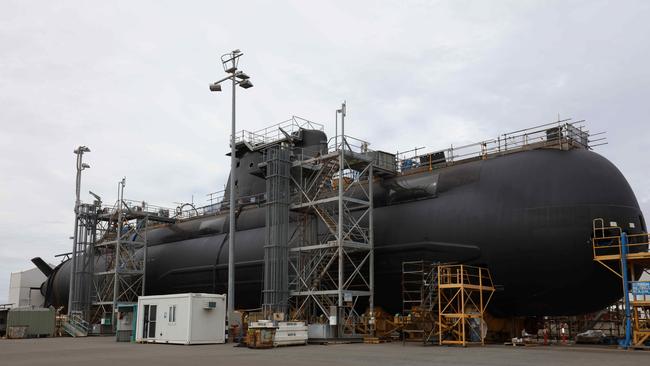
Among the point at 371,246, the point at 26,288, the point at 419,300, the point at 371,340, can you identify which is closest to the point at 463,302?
A: the point at 419,300

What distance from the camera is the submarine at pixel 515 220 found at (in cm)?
2619

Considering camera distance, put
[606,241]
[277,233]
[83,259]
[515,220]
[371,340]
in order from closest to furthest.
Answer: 1. [606,241]
2. [515,220]
3. [371,340]
4. [277,233]
5. [83,259]

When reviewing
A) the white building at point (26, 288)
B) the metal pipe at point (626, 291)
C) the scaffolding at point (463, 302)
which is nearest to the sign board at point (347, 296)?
the scaffolding at point (463, 302)

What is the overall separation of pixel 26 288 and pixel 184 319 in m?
52.4

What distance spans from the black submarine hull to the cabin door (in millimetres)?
11567

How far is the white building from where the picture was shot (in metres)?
72.6

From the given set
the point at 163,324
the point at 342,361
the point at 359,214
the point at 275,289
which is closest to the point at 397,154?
the point at 359,214

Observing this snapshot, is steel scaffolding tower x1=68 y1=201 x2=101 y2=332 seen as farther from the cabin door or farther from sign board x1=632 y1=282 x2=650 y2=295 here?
sign board x1=632 y1=282 x2=650 y2=295

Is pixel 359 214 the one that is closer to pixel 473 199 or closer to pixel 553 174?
pixel 473 199

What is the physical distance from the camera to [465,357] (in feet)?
67.6

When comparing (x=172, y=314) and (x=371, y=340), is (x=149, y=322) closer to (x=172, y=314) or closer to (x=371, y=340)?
(x=172, y=314)

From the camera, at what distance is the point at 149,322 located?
32094mm

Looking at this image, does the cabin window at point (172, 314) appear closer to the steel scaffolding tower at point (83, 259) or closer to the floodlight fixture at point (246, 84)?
the floodlight fixture at point (246, 84)

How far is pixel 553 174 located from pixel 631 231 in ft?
13.2
